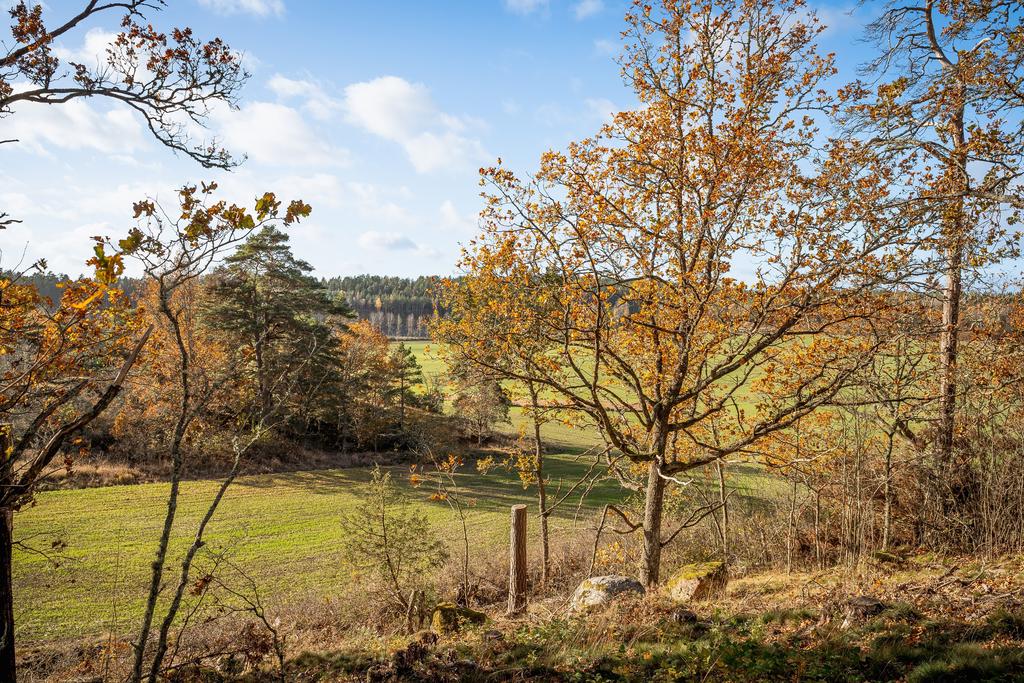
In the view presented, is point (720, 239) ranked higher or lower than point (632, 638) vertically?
higher

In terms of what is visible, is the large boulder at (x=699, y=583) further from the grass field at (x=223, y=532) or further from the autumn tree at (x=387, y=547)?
the grass field at (x=223, y=532)

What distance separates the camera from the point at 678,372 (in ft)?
24.0

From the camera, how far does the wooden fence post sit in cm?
955

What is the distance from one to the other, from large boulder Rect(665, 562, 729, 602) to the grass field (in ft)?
19.8

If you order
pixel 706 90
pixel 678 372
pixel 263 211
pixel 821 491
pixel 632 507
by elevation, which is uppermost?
pixel 706 90

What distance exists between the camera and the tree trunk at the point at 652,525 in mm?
8141

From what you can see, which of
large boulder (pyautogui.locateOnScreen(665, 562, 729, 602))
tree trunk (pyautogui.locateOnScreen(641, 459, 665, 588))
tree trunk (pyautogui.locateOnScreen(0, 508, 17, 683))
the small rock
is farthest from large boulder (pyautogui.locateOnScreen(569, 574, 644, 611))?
tree trunk (pyautogui.locateOnScreen(0, 508, 17, 683))

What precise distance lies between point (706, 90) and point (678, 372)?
422cm

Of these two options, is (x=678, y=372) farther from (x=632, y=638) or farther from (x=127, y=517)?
(x=127, y=517)

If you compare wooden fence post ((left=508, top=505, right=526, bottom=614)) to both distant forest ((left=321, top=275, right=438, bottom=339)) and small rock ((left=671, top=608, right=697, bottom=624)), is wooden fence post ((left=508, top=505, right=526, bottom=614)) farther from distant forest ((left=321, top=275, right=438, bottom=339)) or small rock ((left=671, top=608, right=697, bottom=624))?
distant forest ((left=321, top=275, right=438, bottom=339))

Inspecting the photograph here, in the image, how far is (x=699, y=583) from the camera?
788cm

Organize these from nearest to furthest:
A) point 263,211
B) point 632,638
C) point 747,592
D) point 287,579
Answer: point 263,211 < point 632,638 < point 747,592 < point 287,579

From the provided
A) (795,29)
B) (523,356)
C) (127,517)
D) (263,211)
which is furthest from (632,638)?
(127,517)

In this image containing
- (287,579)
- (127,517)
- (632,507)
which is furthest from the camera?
(127,517)
